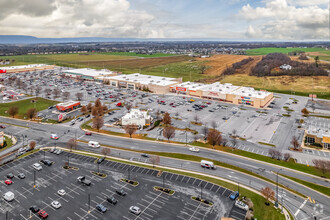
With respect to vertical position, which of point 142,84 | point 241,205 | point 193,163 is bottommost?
point 241,205

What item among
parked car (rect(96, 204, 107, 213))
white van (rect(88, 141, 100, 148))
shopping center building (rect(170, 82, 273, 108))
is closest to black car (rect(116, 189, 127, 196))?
parked car (rect(96, 204, 107, 213))

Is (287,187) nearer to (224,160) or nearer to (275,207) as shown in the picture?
(275,207)

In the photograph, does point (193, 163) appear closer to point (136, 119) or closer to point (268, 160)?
point (268, 160)

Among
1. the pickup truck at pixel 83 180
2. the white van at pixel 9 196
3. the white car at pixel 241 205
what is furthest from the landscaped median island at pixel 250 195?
the white van at pixel 9 196

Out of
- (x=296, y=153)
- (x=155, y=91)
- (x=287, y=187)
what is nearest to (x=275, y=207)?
(x=287, y=187)

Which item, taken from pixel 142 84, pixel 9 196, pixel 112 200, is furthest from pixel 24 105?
pixel 112 200

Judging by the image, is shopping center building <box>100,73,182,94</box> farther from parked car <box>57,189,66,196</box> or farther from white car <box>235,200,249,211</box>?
white car <box>235,200,249,211</box>
